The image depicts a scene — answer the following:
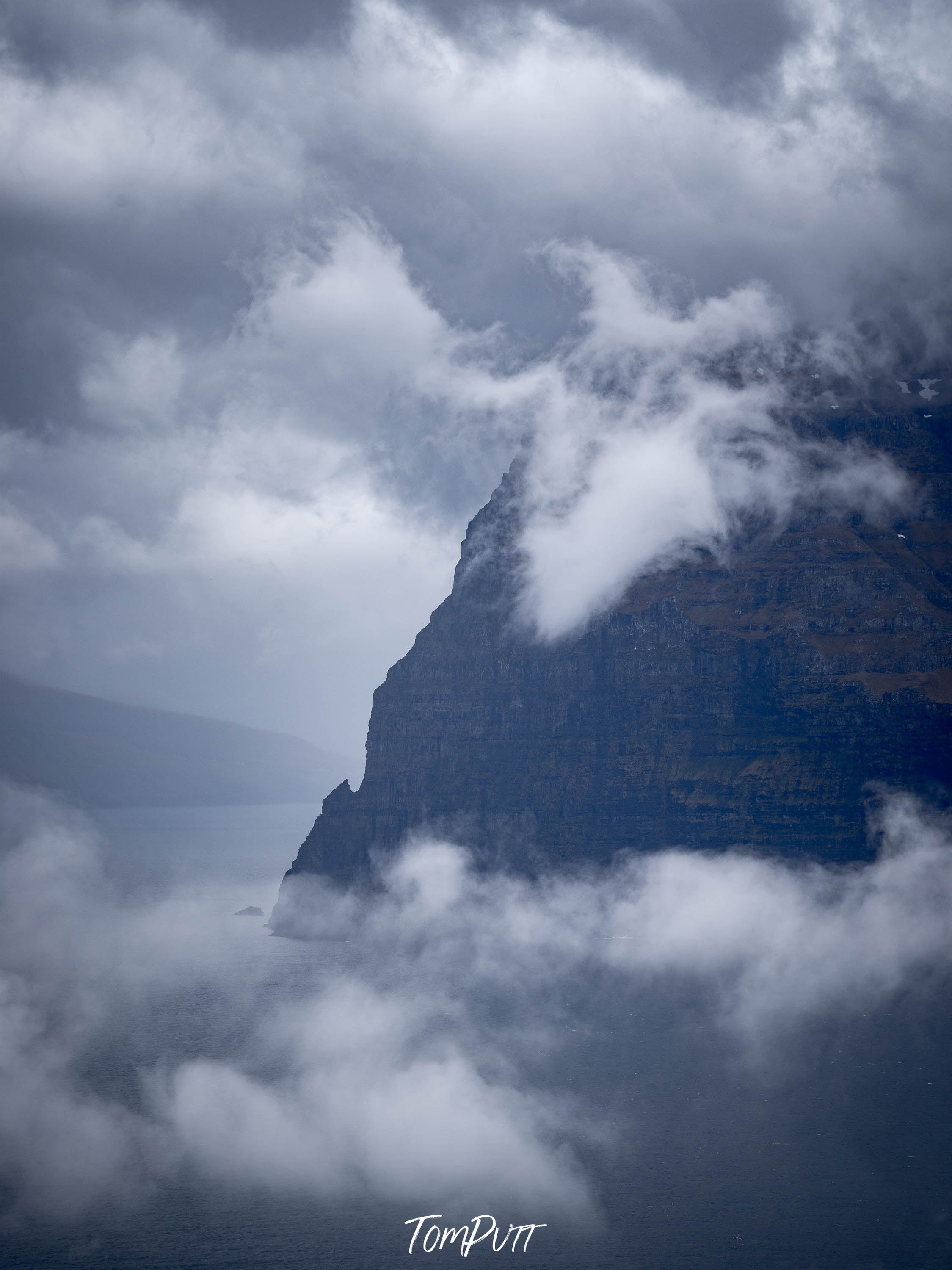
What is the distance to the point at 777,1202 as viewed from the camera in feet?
307

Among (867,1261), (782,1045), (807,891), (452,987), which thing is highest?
(807,891)

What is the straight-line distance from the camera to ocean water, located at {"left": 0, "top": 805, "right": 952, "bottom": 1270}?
8619 centimetres

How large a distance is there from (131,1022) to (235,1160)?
5179cm

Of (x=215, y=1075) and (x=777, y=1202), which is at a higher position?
(x=215, y=1075)

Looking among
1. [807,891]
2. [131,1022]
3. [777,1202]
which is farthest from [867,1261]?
[807,891]

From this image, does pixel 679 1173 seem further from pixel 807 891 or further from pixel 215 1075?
pixel 807 891

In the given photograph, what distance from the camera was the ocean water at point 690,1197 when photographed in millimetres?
86188

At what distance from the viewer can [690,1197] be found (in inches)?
3743

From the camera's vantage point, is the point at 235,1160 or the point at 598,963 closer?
the point at 235,1160

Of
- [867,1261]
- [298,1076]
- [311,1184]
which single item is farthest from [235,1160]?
[867,1261]

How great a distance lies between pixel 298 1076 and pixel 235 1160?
20.7m

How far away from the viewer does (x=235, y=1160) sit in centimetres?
10350

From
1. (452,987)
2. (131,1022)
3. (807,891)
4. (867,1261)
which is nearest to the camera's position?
(867,1261)

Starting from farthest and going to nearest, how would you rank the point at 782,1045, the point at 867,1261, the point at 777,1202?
the point at 782,1045, the point at 777,1202, the point at 867,1261
